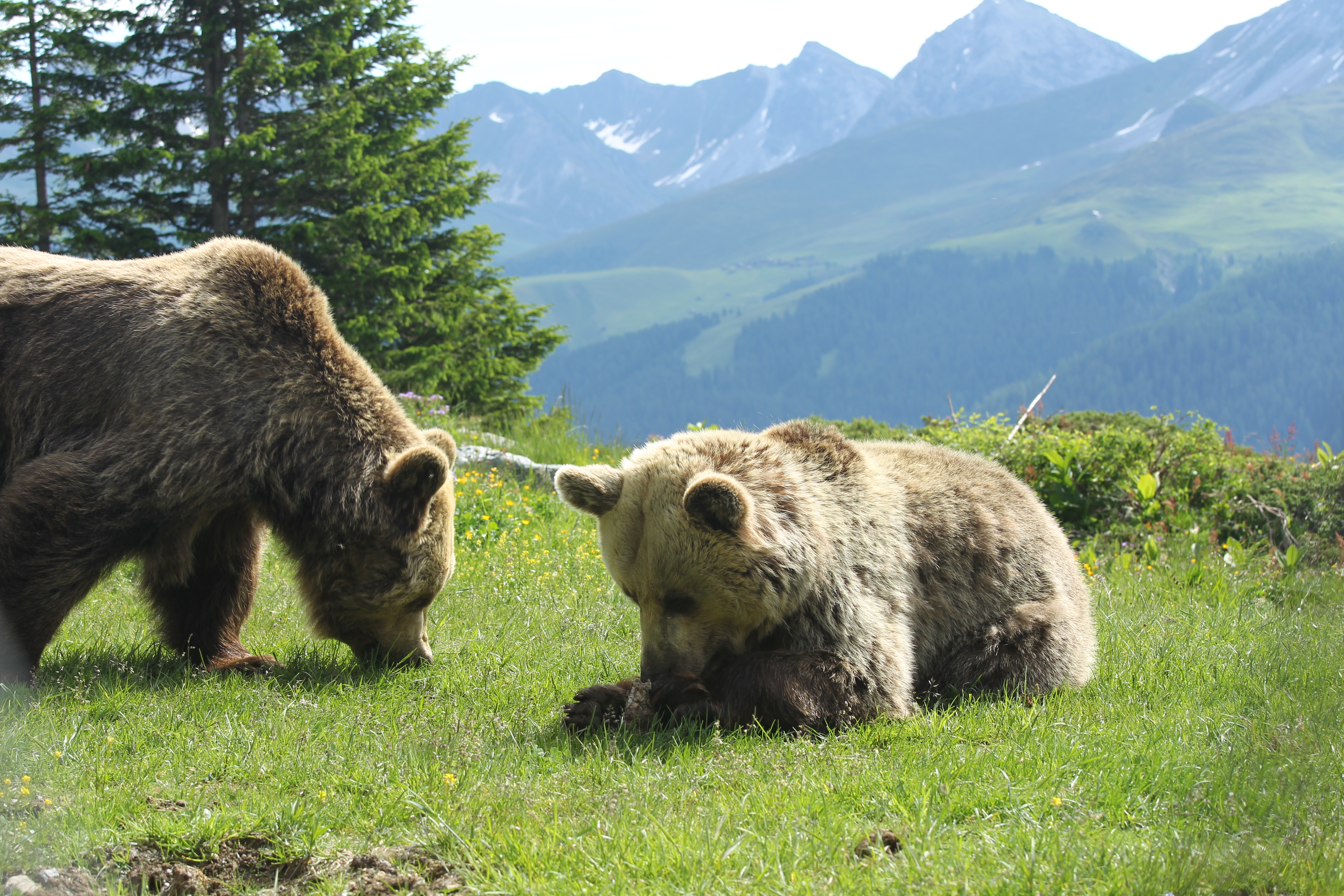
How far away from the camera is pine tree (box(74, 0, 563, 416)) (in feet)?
57.8

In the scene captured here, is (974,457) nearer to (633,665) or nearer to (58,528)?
(633,665)

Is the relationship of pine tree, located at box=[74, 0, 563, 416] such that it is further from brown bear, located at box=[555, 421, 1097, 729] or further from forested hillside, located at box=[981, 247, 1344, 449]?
forested hillside, located at box=[981, 247, 1344, 449]

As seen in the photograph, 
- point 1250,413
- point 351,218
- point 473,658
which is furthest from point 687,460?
point 1250,413

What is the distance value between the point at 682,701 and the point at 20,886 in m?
2.01

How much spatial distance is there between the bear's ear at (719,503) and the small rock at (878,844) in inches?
46.7

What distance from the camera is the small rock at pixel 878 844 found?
101 inches

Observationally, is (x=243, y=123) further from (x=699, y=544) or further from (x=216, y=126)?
(x=699, y=544)

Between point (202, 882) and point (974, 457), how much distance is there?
379cm

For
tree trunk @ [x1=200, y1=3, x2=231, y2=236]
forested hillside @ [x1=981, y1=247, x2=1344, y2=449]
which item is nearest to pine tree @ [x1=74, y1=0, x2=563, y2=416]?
tree trunk @ [x1=200, y1=3, x2=231, y2=236]

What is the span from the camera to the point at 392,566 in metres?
4.28

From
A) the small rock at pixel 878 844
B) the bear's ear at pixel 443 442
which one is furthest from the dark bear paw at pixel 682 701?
the bear's ear at pixel 443 442

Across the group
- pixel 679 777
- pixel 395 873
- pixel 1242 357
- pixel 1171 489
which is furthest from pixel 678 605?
pixel 1242 357

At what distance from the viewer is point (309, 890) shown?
2.50m

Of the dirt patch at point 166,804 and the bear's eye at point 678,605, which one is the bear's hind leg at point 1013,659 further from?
the dirt patch at point 166,804
